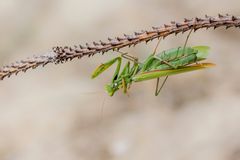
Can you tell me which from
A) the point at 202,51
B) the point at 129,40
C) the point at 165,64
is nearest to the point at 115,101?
the point at 165,64

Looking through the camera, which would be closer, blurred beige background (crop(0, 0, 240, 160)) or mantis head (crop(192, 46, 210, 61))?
mantis head (crop(192, 46, 210, 61))

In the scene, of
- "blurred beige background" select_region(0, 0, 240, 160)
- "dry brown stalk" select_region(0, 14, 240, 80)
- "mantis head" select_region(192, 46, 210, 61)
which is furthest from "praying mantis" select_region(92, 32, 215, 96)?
"blurred beige background" select_region(0, 0, 240, 160)

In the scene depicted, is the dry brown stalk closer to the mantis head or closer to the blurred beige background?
the mantis head

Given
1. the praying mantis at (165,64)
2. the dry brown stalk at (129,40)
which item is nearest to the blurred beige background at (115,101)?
the praying mantis at (165,64)

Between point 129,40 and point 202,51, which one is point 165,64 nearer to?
point 202,51

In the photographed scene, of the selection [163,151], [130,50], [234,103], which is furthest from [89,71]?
[234,103]

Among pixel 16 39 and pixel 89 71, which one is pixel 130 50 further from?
pixel 16 39
